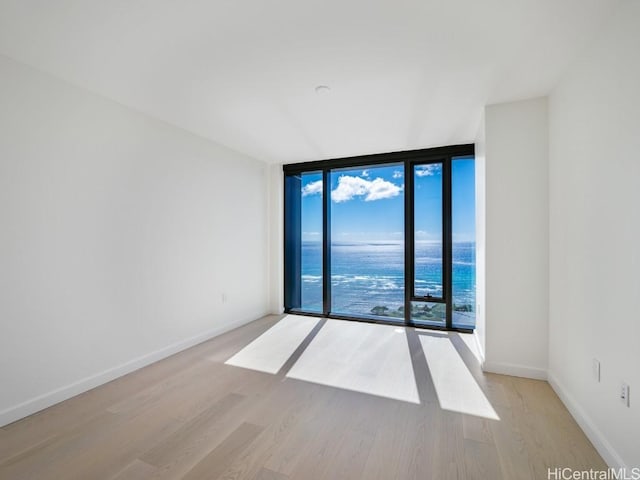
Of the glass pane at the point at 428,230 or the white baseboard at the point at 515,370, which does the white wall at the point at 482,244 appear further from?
the glass pane at the point at 428,230

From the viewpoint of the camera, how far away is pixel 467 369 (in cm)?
271

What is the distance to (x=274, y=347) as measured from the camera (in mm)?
3277

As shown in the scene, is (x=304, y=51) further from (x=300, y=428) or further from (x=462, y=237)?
(x=462, y=237)

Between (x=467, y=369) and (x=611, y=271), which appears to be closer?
(x=611, y=271)

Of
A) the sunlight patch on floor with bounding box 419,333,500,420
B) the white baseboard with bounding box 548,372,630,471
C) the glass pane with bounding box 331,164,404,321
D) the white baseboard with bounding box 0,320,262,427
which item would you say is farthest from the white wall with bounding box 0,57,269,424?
the white baseboard with bounding box 548,372,630,471

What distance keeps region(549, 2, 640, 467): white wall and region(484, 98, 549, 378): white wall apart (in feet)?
0.63

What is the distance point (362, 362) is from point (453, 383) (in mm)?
791

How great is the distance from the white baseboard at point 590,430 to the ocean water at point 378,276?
1581mm


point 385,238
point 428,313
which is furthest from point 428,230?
point 428,313

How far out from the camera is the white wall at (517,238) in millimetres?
2529

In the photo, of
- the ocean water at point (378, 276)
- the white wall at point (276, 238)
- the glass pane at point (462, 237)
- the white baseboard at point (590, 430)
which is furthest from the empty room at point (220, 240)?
the white wall at point (276, 238)

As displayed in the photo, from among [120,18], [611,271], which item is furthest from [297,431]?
[120,18]

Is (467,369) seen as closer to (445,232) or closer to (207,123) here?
(445,232)

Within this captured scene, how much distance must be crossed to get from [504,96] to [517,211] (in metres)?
0.95
